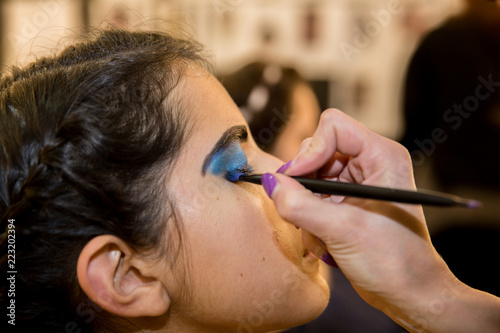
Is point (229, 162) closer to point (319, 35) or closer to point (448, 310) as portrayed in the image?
point (448, 310)

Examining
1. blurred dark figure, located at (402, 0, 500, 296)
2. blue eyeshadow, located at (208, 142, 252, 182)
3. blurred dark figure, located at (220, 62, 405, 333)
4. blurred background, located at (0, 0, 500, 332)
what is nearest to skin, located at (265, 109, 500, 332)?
blue eyeshadow, located at (208, 142, 252, 182)

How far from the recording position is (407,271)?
2.23 feet

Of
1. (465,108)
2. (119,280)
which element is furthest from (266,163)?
(465,108)

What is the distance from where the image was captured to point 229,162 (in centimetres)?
80

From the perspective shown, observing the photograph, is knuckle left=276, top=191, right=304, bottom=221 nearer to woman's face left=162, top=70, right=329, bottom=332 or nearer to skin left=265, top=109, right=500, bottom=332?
skin left=265, top=109, right=500, bottom=332

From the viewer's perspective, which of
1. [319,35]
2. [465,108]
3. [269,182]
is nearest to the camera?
[269,182]

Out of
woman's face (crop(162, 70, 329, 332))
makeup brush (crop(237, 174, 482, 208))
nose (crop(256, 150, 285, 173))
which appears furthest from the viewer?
nose (crop(256, 150, 285, 173))

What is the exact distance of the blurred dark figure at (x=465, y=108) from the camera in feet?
5.22

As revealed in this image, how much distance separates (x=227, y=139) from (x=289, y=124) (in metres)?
0.81

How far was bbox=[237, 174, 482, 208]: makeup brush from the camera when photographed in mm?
550

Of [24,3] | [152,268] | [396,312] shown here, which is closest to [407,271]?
[396,312]

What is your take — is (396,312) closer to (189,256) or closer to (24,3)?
(189,256)

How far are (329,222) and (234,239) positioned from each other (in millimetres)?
202

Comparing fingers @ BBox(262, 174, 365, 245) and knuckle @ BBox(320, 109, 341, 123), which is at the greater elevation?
knuckle @ BBox(320, 109, 341, 123)
